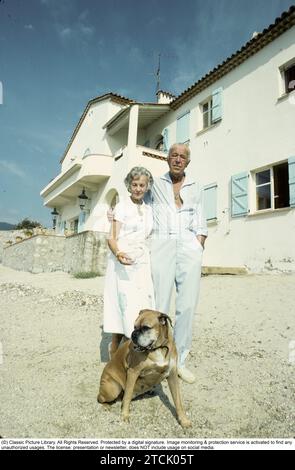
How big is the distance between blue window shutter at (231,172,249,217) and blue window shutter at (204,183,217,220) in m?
0.83

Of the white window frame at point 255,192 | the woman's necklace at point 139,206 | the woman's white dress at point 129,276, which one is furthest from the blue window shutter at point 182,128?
the woman's white dress at point 129,276

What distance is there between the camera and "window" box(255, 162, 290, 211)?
952 centimetres

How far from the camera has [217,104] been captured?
11805 millimetres

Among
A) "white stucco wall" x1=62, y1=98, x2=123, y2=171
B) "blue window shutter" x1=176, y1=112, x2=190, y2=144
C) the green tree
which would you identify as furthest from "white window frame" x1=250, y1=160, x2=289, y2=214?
the green tree

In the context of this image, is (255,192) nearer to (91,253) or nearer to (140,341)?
(91,253)

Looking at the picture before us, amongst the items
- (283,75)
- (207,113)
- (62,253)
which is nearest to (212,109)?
(207,113)

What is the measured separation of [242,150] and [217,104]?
258 cm

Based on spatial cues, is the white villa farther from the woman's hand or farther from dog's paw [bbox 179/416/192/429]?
dog's paw [bbox 179/416/192/429]

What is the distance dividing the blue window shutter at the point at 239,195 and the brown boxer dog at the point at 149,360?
852 centimetres

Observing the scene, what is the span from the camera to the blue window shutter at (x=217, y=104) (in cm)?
1167

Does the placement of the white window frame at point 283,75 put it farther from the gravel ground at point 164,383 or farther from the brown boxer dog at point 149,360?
the brown boxer dog at point 149,360

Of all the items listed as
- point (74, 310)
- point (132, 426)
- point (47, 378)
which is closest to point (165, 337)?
point (132, 426)
